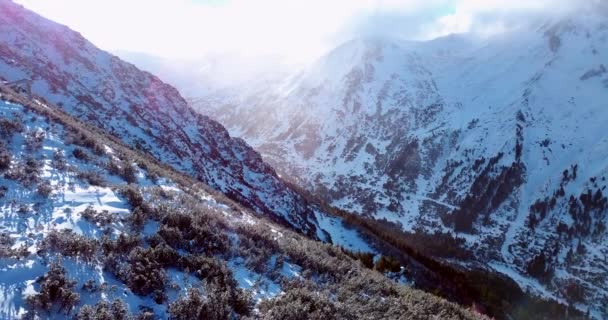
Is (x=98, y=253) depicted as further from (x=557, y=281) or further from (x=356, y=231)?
(x=557, y=281)

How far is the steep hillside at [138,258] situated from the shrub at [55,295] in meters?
0.02

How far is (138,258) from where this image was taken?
1267 centimetres

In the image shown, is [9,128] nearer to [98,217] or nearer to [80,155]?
[80,155]

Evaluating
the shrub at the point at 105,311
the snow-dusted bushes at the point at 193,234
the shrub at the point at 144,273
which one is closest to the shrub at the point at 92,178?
the snow-dusted bushes at the point at 193,234

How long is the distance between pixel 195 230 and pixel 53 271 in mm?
5702

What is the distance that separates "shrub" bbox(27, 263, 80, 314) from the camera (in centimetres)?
963

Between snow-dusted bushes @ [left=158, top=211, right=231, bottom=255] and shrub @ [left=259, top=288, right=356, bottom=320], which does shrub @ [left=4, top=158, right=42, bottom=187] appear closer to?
snow-dusted bushes @ [left=158, top=211, right=231, bottom=255]

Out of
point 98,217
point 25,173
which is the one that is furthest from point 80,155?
point 98,217

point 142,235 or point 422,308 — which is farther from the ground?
point 142,235

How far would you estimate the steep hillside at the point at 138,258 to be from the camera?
10.7m

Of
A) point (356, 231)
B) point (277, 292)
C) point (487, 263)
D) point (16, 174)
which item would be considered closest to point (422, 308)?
point (277, 292)

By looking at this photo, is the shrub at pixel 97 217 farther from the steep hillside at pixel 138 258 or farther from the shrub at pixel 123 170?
the shrub at pixel 123 170

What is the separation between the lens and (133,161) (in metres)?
24.7

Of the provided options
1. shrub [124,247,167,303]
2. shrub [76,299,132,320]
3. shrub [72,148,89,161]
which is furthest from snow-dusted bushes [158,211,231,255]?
shrub [72,148,89,161]
